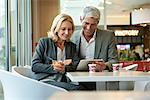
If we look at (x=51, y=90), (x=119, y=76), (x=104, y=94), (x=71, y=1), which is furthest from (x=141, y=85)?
(x=71, y=1)

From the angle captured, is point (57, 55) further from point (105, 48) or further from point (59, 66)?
point (105, 48)

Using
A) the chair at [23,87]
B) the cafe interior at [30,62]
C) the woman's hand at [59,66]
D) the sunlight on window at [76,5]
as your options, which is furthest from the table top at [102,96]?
the sunlight on window at [76,5]

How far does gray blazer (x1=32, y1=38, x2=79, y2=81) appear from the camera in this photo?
9.39 ft

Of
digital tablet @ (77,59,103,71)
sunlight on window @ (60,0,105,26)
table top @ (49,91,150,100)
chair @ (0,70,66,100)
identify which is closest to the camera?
table top @ (49,91,150,100)

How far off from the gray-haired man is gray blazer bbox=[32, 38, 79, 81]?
0.57 ft

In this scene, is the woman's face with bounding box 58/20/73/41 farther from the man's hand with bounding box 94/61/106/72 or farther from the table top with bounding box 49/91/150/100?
the table top with bounding box 49/91/150/100

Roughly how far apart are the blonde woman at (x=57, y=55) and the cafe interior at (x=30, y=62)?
4.2 inches

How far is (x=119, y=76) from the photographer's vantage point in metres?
2.52

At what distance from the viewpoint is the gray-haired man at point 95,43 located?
3074 millimetres

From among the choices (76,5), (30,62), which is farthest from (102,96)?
(76,5)

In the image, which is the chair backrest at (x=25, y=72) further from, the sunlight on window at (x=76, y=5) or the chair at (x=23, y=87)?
the sunlight on window at (x=76, y=5)

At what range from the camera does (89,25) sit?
3078mm

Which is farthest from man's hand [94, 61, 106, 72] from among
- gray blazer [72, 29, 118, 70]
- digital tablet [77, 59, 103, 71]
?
gray blazer [72, 29, 118, 70]

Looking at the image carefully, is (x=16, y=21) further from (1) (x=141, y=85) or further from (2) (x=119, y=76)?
(2) (x=119, y=76)
